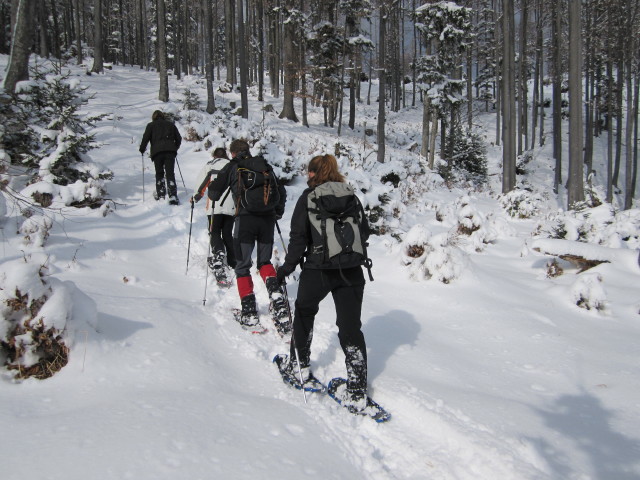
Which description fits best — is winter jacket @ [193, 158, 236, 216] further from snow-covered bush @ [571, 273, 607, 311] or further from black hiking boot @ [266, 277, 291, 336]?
snow-covered bush @ [571, 273, 607, 311]

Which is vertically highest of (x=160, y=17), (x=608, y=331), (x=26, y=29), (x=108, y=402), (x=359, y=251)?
(x=160, y=17)

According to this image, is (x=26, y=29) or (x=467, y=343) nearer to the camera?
(x=467, y=343)

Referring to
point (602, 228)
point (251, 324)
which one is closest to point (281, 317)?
point (251, 324)

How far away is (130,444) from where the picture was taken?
6.79ft

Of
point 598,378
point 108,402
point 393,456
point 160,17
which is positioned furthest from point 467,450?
point 160,17

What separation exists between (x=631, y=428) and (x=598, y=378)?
2.81 ft

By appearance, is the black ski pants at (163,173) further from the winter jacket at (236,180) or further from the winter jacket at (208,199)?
the winter jacket at (236,180)

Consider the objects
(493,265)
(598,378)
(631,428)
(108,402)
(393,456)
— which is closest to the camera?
(108,402)

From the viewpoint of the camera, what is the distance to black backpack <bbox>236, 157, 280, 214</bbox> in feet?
14.2

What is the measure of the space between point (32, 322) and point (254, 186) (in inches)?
93.6

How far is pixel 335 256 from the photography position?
2.98 meters

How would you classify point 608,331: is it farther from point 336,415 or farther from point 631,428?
point 336,415

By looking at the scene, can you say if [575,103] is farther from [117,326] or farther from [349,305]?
[117,326]

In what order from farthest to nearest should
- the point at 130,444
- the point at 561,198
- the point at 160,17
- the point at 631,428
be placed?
the point at 561,198, the point at 160,17, the point at 631,428, the point at 130,444
